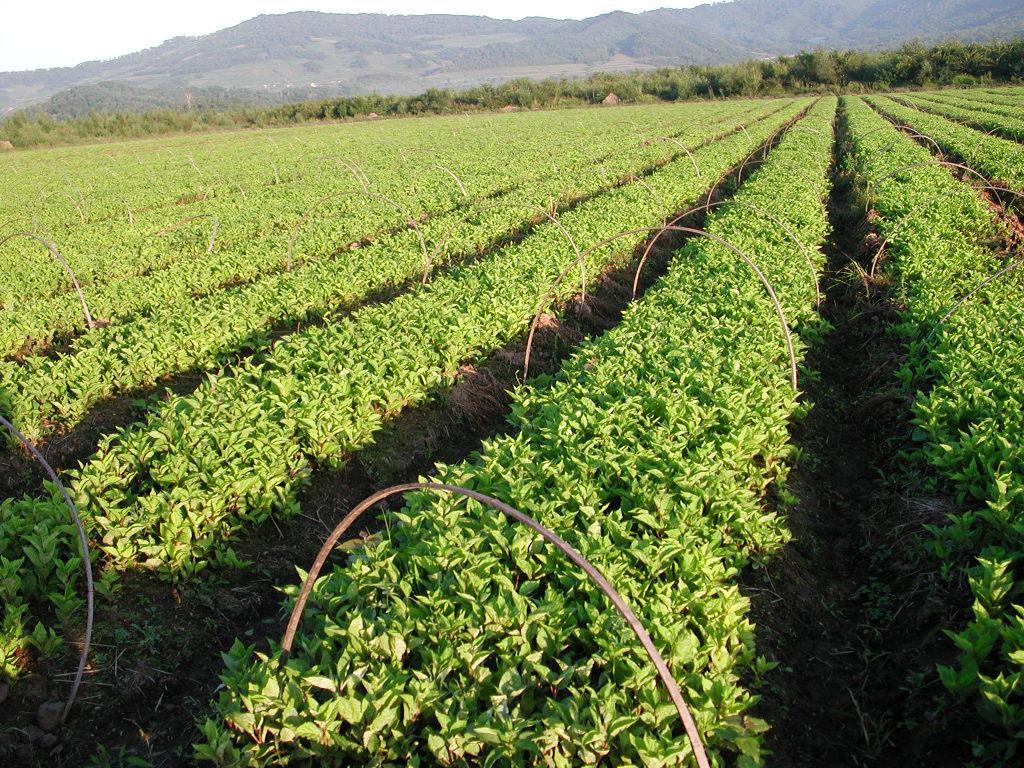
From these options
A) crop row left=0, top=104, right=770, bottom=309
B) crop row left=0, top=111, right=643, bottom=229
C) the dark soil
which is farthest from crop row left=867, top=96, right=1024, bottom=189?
crop row left=0, top=111, right=643, bottom=229

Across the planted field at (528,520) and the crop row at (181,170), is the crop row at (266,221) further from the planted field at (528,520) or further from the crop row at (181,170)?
the planted field at (528,520)

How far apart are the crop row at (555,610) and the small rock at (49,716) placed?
113 cm

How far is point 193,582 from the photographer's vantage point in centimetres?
476

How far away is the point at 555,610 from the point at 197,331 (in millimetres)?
6962

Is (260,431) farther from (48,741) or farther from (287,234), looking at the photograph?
(287,234)

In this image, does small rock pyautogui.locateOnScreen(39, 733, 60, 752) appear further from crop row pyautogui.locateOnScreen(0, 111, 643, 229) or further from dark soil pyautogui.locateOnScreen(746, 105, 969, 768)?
crop row pyautogui.locateOnScreen(0, 111, 643, 229)

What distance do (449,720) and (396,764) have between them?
39 centimetres

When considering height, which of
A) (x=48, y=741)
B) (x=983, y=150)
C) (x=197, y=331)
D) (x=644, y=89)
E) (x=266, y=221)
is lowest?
(x=48, y=741)

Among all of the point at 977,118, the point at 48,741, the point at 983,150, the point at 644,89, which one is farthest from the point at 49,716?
the point at 644,89

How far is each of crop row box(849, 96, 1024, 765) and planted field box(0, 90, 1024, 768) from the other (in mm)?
35

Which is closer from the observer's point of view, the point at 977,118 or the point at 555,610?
the point at 555,610

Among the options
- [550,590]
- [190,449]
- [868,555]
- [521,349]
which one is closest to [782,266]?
[521,349]

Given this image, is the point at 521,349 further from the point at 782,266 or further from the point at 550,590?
the point at 550,590

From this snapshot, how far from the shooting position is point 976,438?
14.9 feet
